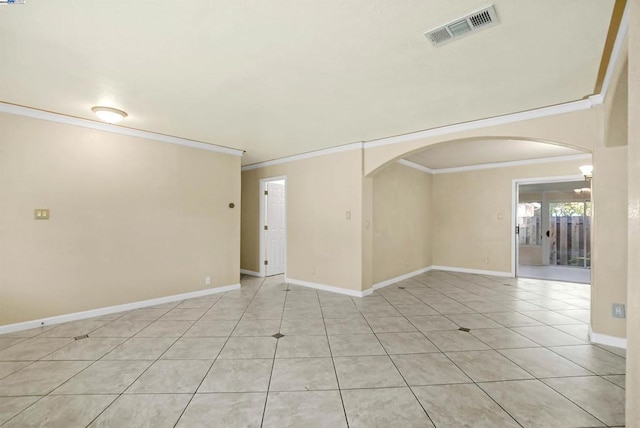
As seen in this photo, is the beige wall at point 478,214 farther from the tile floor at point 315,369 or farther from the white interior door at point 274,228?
the white interior door at point 274,228

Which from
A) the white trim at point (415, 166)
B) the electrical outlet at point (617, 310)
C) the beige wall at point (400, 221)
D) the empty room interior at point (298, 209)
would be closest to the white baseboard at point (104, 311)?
the empty room interior at point (298, 209)

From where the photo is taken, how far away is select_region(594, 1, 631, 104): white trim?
1.78 metres

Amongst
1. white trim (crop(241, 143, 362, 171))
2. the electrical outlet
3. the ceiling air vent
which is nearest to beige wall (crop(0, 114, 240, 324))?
white trim (crop(241, 143, 362, 171))

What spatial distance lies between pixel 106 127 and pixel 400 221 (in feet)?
17.7

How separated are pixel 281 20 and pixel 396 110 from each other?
1.92 meters

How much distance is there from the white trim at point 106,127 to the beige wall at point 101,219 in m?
0.07

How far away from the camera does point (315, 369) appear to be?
2.54 meters

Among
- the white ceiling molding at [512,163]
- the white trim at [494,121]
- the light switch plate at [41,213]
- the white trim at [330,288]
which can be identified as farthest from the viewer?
the white ceiling molding at [512,163]

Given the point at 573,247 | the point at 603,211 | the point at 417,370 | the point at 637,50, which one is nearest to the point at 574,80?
the point at 603,211

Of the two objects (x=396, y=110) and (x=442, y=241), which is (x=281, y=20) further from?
(x=442, y=241)

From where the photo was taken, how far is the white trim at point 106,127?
131 inches

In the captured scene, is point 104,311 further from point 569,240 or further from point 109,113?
point 569,240

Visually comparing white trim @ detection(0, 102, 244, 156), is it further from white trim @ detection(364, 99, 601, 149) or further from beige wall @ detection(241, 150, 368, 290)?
white trim @ detection(364, 99, 601, 149)

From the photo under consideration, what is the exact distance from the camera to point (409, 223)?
21.5 ft
